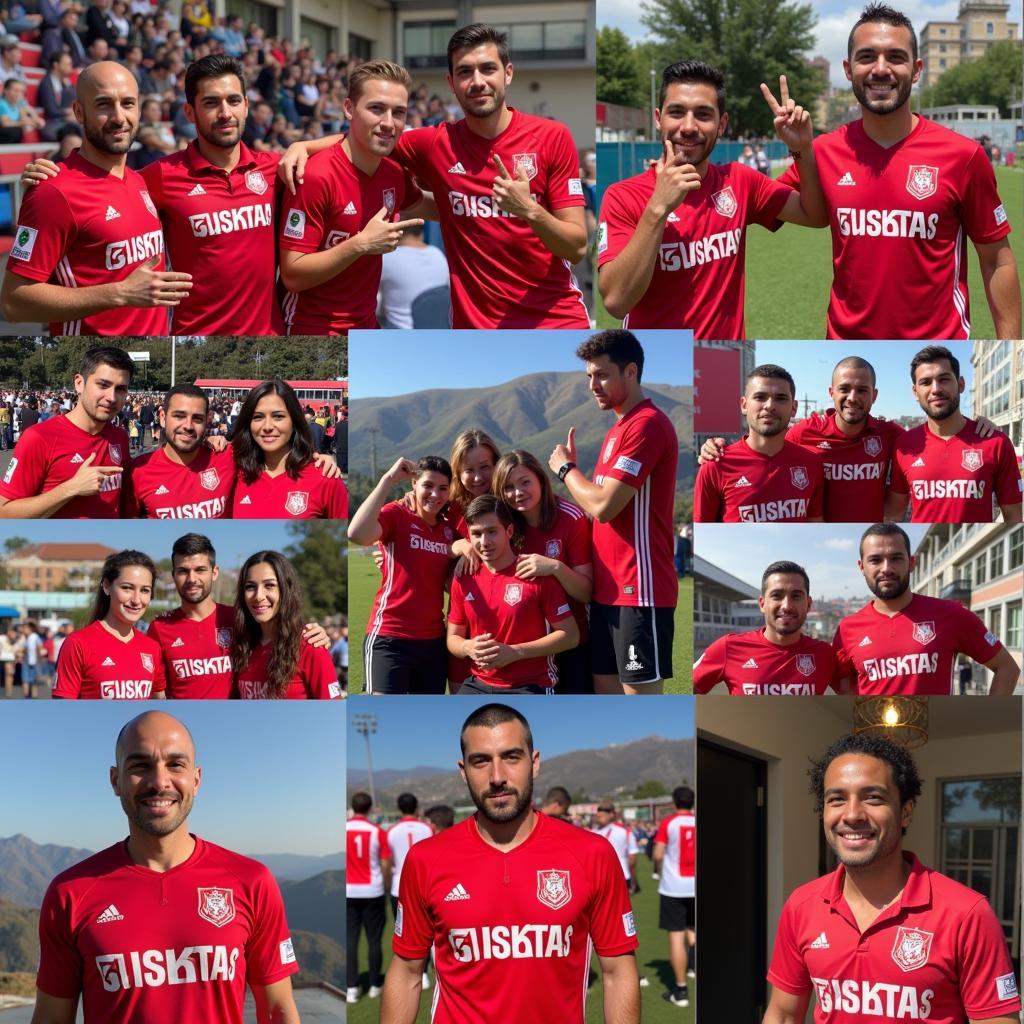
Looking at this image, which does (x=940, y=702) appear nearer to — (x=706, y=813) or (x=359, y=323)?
(x=706, y=813)

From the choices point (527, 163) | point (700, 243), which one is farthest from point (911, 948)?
point (527, 163)

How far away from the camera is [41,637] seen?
5.59 m

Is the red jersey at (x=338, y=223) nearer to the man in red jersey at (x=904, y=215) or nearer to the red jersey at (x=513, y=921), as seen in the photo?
the man in red jersey at (x=904, y=215)

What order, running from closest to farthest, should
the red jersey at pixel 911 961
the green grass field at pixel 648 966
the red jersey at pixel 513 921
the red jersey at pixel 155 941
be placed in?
the red jersey at pixel 911 961
the red jersey at pixel 155 941
the red jersey at pixel 513 921
the green grass field at pixel 648 966

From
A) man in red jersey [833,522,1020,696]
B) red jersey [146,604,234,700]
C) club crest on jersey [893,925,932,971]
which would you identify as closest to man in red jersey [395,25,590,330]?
man in red jersey [833,522,1020,696]

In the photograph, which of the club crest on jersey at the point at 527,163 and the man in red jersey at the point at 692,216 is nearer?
the man in red jersey at the point at 692,216

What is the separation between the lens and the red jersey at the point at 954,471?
5.61 meters

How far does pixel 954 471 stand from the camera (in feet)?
18.4

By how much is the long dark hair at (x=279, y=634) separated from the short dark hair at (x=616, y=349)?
1.44 metres

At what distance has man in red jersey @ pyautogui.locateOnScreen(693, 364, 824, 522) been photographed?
18.4ft

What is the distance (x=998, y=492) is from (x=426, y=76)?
26.1 metres

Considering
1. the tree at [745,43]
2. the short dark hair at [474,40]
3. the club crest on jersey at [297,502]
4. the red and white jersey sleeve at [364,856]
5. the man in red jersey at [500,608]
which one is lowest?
the red and white jersey sleeve at [364,856]

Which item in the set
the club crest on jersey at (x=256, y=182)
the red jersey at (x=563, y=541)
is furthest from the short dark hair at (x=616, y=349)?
the club crest on jersey at (x=256, y=182)

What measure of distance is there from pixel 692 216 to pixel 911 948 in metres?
2.88
